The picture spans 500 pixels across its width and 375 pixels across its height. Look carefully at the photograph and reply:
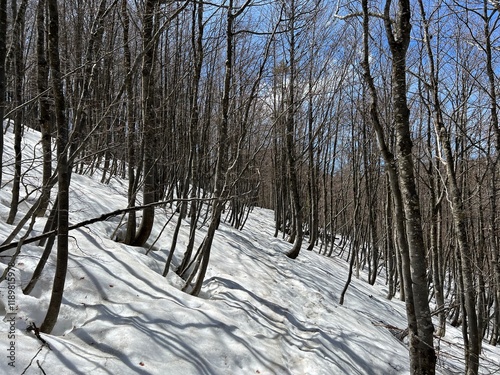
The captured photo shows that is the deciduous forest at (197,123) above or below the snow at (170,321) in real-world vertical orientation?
above

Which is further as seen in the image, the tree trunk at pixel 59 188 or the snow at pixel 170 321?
the snow at pixel 170 321

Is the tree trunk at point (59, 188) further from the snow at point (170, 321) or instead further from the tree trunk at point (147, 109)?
the tree trunk at point (147, 109)

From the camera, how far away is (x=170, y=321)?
11.8 feet

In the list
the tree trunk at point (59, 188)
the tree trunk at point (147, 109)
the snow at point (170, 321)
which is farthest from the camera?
the tree trunk at point (147, 109)

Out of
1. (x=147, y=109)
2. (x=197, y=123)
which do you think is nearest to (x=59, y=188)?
(x=147, y=109)

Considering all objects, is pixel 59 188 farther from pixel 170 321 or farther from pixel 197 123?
pixel 197 123

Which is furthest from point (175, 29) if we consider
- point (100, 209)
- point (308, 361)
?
point (308, 361)

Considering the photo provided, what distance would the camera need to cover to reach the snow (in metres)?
2.82

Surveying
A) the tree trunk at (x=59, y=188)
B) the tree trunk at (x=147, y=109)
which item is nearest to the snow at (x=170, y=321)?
the tree trunk at (x=59, y=188)

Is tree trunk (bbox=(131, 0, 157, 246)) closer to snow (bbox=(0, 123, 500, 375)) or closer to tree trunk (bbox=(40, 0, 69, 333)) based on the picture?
snow (bbox=(0, 123, 500, 375))

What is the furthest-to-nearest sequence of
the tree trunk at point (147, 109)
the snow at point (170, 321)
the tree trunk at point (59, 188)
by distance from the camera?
the tree trunk at point (147, 109) < the snow at point (170, 321) < the tree trunk at point (59, 188)

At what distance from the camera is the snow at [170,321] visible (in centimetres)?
282

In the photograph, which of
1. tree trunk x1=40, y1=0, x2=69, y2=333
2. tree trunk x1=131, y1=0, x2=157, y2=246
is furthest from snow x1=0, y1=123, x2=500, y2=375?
tree trunk x1=131, y1=0, x2=157, y2=246

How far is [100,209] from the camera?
6.18 m
